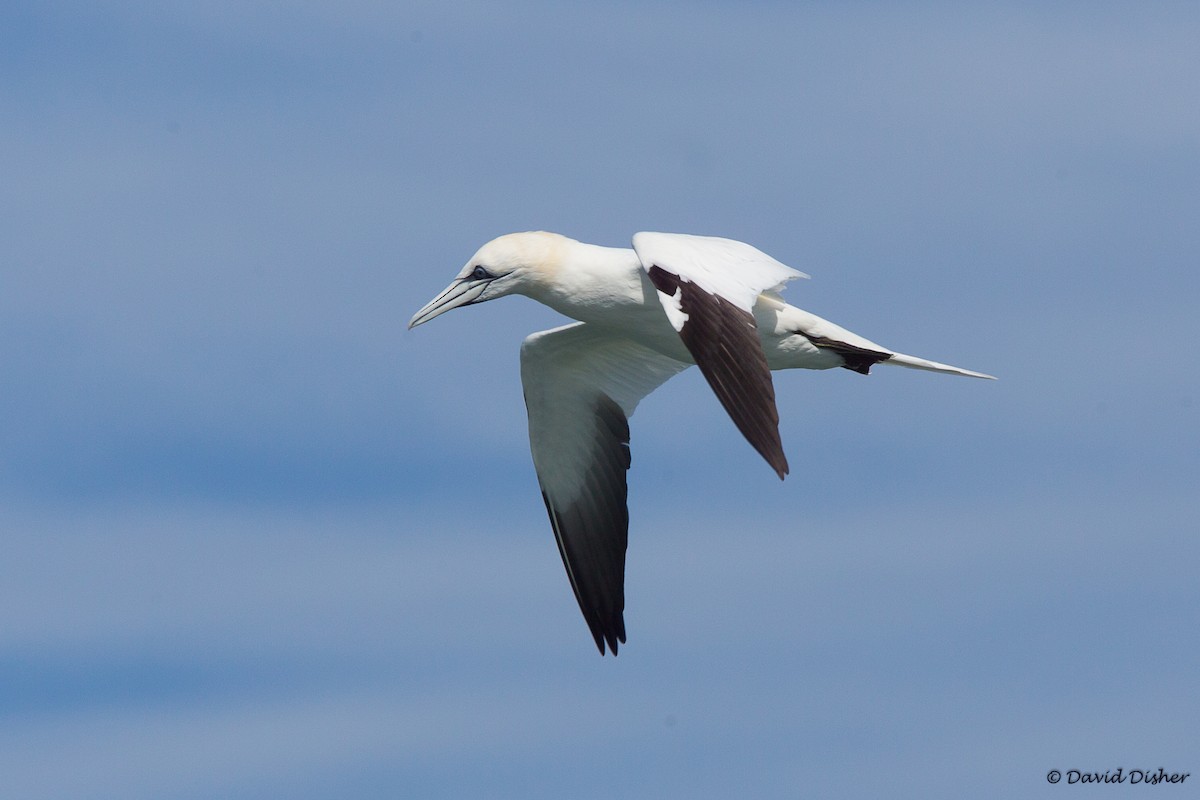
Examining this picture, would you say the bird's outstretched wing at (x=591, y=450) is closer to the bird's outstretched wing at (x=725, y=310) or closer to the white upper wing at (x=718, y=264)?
the white upper wing at (x=718, y=264)

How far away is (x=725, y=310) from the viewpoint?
12258 mm

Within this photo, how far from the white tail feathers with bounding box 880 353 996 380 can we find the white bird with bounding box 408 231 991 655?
15mm

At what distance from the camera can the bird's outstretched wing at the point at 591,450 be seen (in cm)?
1617

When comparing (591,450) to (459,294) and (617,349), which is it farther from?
(459,294)

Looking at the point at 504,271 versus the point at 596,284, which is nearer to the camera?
the point at 596,284

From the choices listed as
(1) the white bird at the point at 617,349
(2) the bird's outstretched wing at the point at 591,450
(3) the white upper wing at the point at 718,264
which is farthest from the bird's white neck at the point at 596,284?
(2) the bird's outstretched wing at the point at 591,450

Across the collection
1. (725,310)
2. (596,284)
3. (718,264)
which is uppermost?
(596,284)

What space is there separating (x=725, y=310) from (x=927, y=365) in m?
3.56

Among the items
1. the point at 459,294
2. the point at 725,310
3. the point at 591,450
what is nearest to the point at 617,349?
the point at 591,450

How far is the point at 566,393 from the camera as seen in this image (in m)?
16.2

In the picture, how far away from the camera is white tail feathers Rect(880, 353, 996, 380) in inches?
594

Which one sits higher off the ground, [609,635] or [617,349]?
[617,349]

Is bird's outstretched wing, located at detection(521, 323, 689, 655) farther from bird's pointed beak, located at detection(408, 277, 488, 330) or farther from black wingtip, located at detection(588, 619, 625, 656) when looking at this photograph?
bird's pointed beak, located at detection(408, 277, 488, 330)

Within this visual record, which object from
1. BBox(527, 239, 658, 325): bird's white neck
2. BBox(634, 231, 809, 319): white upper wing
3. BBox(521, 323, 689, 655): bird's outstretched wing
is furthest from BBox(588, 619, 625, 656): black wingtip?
BBox(634, 231, 809, 319): white upper wing
